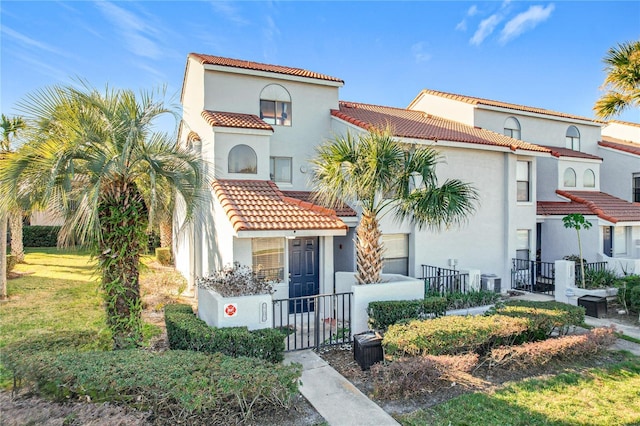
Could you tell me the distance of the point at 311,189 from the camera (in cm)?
1530

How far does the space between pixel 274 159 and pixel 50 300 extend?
406 inches

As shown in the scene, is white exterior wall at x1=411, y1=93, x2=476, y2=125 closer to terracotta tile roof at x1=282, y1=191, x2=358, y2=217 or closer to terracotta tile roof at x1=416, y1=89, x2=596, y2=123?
terracotta tile roof at x1=416, y1=89, x2=596, y2=123

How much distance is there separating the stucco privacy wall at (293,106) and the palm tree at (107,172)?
18.8 feet

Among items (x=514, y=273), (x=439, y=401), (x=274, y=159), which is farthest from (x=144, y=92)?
(x=514, y=273)

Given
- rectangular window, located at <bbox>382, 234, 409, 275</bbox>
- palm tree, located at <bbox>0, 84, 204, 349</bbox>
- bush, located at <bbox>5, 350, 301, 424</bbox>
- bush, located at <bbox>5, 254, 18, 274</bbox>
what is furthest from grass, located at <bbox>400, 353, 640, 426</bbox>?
bush, located at <bbox>5, 254, 18, 274</bbox>

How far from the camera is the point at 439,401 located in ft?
22.7

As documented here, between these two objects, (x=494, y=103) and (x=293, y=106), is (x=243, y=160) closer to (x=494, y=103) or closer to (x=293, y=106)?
(x=293, y=106)

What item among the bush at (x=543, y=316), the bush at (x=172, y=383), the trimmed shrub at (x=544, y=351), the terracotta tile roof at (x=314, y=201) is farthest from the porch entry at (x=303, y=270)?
the trimmed shrub at (x=544, y=351)

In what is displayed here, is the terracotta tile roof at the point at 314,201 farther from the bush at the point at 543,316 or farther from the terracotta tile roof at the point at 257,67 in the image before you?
the bush at the point at 543,316

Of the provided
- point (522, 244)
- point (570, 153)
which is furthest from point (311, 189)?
point (570, 153)

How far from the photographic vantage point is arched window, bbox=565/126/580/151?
22656mm

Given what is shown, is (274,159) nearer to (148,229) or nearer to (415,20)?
(148,229)

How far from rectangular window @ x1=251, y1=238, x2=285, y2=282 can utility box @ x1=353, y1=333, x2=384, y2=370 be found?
4.48 meters

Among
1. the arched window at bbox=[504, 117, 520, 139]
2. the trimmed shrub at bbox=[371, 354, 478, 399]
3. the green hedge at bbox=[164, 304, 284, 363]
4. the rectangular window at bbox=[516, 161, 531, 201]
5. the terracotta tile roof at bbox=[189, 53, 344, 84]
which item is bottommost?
the trimmed shrub at bbox=[371, 354, 478, 399]
